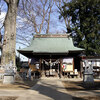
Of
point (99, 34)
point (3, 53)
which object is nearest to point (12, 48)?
point (3, 53)

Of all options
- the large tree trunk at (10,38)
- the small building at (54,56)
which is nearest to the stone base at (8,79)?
the large tree trunk at (10,38)

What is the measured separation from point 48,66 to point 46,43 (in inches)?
121

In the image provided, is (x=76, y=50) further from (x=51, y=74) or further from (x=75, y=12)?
(x=75, y=12)

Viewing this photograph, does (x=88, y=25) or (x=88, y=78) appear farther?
(x=88, y=25)

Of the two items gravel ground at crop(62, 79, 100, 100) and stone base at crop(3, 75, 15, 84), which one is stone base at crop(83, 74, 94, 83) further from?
stone base at crop(3, 75, 15, 84)

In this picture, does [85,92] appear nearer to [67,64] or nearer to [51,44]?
[67,64]

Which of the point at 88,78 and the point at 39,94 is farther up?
the point at 88,78

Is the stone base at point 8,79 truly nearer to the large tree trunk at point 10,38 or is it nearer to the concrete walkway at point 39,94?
the concrete walkway at point 39,94

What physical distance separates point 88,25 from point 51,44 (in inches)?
241

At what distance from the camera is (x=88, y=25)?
68.9 ft

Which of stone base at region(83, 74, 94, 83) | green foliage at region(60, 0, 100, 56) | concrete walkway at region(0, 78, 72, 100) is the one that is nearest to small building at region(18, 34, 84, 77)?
green foliage at region(60, 0, 100, 56)

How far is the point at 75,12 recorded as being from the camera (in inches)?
902

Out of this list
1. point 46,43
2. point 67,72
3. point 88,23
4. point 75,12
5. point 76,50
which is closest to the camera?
point 76,50

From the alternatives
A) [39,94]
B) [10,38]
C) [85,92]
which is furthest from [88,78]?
[10,38]
